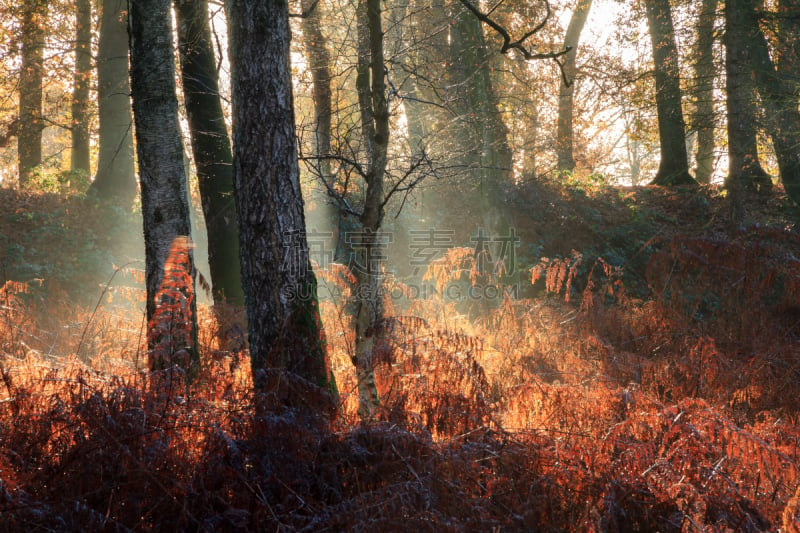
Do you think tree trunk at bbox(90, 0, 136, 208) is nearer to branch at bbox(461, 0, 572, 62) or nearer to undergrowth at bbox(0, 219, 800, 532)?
undergrowth at bbox(0, 219, 800, 532)

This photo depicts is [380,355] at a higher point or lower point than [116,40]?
lower

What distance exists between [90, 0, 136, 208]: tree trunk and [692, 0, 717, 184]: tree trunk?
43.7 ft

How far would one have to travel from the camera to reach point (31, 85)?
16.1 meters

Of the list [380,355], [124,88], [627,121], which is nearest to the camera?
[380,355]

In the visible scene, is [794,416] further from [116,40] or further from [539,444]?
[116,40]

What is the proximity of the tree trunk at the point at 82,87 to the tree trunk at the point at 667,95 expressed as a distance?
14874 millimetres

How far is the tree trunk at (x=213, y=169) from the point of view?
8.20m

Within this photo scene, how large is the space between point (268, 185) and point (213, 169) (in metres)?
4.46

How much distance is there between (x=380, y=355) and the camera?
173 inches

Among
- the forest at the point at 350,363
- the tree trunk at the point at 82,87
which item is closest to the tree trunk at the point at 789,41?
the forest at the point at 350,363

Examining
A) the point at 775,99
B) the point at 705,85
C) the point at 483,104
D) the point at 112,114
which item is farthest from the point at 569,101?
the point at 112,114

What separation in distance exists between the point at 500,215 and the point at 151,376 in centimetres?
829

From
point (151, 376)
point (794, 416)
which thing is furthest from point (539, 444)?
point (794, 416)

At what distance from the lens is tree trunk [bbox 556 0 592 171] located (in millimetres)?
19578
